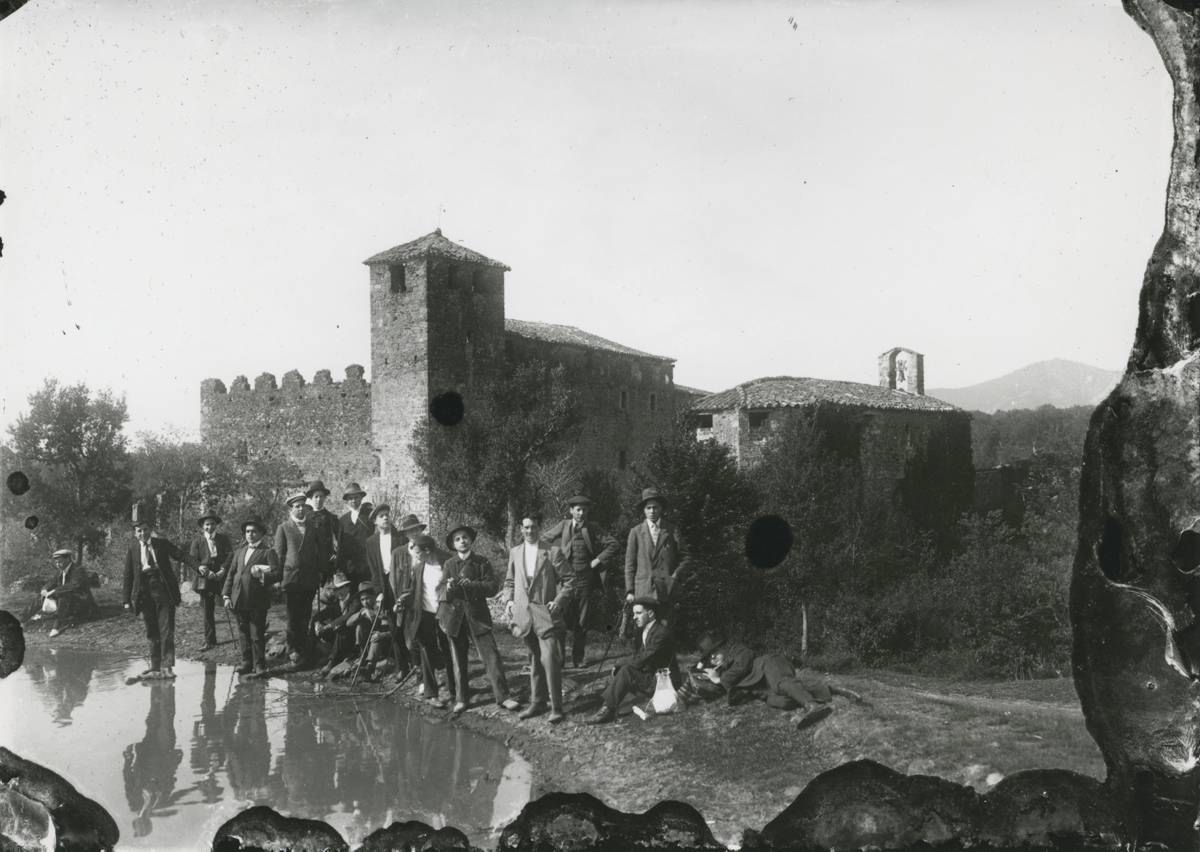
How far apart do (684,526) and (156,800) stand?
5.93m

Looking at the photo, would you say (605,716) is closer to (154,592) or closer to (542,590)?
(542,590)

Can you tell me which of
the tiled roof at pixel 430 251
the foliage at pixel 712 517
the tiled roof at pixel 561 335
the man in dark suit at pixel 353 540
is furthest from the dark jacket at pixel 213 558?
the tiled roof at pixel 430 251

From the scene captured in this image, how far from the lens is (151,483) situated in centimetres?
896

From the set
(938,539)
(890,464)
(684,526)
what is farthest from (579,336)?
(684,526)

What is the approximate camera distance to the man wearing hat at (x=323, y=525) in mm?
7785

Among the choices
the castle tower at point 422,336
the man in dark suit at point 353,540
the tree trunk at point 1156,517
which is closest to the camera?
the tree trunk at point 1156,517

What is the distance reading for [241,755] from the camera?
18.3ft

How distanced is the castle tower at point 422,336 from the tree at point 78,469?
10.8m

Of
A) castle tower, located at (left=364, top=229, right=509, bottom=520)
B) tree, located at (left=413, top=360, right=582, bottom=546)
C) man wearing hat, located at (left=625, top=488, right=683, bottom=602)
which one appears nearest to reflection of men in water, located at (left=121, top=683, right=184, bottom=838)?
man wearing hat, located at (left=625, top=488, right=683, bottom=602)

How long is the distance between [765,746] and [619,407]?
11.3 metres

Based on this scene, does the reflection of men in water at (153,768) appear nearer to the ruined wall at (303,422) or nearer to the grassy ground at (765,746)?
the grassy ground at (765,746)

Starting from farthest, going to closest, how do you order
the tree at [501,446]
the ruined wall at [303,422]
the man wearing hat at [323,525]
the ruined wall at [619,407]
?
the ruined wall at [619,407] < the ruined wall at [303,422] < the tree at [501,446] < the man wearing hat at [323,525]

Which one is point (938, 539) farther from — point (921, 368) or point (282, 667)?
point (282, 667)

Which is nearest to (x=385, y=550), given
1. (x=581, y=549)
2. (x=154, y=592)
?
(x=154, y=592)
